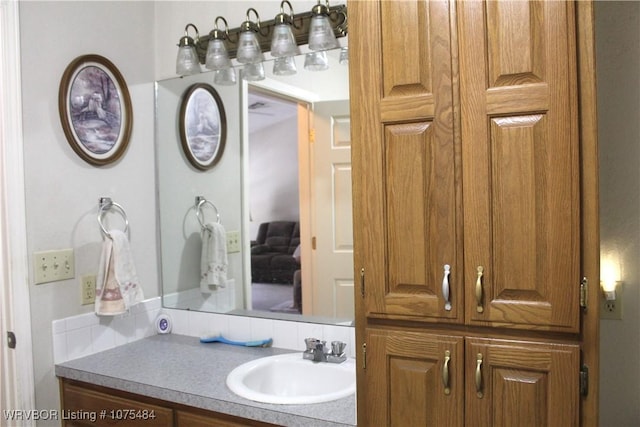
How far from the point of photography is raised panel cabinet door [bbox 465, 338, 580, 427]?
1137 millimetres

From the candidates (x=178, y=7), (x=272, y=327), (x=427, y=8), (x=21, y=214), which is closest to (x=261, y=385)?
(x=272, y=327)

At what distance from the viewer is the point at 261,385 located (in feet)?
5.98

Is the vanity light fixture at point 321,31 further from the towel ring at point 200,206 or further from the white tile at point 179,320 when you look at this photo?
the white tile at point 179,320

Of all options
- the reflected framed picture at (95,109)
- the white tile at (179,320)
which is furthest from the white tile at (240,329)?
the reflected framed picture at (95,109)

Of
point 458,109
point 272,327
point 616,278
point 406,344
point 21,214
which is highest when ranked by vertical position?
point 458,109

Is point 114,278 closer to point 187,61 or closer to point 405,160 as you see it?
point 187,61

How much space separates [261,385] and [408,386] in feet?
2.33

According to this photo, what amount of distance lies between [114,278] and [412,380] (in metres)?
1.27

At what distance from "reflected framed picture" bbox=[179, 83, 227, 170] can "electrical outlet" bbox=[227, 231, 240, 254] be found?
0.31 meters

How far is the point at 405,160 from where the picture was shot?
1263 millimetres

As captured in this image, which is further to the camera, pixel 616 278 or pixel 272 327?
pixel 272 327

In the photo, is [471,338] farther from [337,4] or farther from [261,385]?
[337,4]

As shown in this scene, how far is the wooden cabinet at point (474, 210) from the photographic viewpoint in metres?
1.13

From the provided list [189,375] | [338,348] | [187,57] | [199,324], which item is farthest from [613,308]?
[187,57]
